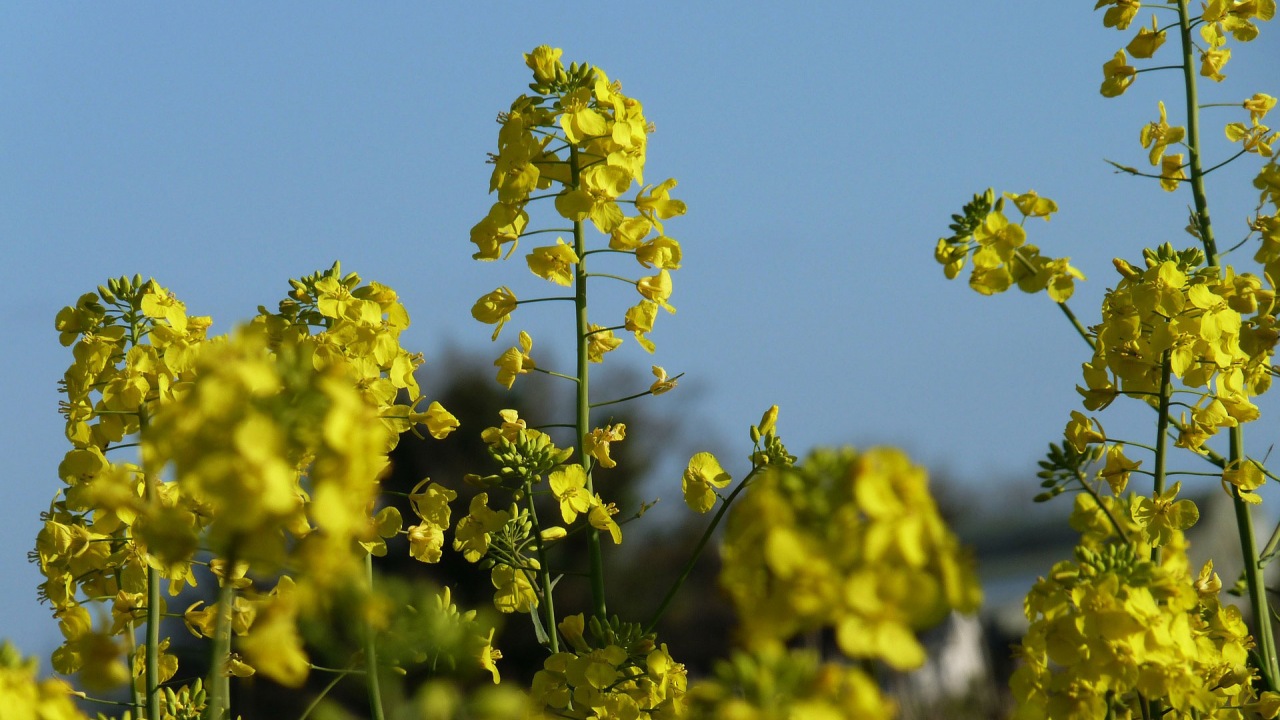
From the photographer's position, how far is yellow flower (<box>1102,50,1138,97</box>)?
4066 millimetres

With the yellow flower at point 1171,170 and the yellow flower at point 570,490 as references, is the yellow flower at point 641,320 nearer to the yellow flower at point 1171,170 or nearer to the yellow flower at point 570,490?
the yellow flower at point 570,490

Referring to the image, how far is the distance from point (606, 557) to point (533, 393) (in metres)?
2.84

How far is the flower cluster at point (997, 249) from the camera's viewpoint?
12.4 ft

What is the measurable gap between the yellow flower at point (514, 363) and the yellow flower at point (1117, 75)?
2.28 meters

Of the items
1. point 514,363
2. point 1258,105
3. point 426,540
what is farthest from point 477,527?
point 1258,105

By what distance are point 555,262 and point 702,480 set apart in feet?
2.24

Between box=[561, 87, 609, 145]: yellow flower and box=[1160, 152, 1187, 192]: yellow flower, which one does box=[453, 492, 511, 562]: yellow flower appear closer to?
box=[561, 87, 609, 145]: yellow flower

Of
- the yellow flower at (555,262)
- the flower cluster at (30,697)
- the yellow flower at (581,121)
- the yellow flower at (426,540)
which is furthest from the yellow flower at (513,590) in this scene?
the flower cluster at (30,697)

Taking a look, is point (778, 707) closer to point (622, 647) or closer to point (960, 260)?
point (622, 647)

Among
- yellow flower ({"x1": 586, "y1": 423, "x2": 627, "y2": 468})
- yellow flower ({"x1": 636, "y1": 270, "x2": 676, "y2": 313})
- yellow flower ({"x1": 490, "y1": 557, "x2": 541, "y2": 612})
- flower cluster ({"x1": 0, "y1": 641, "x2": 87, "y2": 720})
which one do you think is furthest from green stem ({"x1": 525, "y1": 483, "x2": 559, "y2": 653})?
flower cluster ({"x1": 0, "y1": 641, "x2": 87, "y2": 720})

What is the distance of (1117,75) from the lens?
408 centimetres

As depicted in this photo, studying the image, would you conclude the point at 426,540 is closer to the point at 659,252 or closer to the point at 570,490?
the point at 570,490

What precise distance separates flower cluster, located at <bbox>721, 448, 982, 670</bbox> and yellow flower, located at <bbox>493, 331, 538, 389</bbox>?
2032 millimetres

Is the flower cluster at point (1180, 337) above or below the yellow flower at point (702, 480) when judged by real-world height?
above
